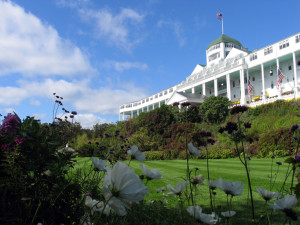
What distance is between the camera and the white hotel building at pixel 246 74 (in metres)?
28.3

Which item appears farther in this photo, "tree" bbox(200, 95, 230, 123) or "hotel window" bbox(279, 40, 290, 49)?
"hotel window" bbox(279, 40, 290, 49)

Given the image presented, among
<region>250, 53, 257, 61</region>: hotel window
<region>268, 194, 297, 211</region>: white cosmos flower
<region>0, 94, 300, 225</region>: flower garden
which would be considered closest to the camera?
<region>0, 94, 300, 225</region>: flower garden

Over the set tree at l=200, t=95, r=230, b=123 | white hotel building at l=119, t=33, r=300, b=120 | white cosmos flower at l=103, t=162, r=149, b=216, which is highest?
white hotel building at l=119, t=33, r=300, b=120

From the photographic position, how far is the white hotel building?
93.0 ft

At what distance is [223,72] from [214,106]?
11.1m

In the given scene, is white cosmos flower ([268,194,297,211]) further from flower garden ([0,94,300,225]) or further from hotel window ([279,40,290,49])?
hotel window ([279,40,290,49])

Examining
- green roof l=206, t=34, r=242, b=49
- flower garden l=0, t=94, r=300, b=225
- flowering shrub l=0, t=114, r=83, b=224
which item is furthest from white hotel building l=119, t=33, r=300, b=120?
flowering shrub l=0, t=114, r=83, b=224

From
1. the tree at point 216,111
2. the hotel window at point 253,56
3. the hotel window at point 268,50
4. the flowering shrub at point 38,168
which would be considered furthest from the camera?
the hotel window at point 253,56

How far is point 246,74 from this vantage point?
36.5m

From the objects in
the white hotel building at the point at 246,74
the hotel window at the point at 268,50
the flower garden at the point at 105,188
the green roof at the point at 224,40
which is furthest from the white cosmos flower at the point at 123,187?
the green roof at the point at 224,40

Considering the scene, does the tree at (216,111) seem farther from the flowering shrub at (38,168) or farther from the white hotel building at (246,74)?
the flowering shrub at (38,168)

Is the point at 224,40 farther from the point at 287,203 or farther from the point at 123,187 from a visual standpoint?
the point at 123,187

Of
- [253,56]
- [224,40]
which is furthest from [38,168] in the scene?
[224,40]

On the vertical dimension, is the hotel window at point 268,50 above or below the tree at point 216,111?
above
